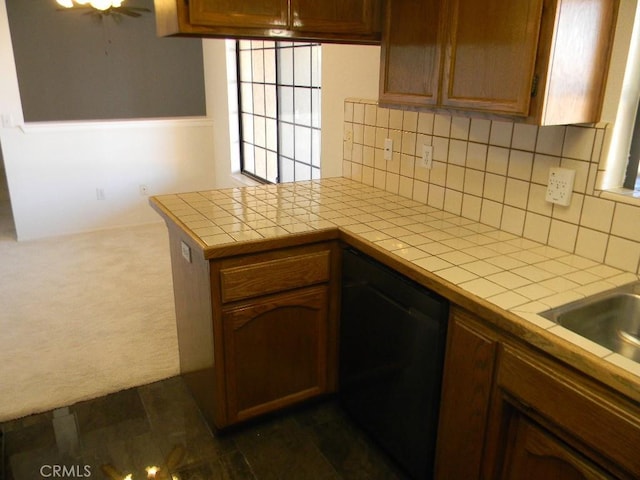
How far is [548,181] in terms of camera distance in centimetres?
176

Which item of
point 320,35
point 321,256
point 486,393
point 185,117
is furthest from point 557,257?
point 185,117

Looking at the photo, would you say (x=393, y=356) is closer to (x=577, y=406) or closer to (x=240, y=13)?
(x=577, y=406)

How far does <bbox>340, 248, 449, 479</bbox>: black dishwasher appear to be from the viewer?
162 centimetres

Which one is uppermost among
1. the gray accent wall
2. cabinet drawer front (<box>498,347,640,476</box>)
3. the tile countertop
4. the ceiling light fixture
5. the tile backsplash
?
the ceiling light fixture

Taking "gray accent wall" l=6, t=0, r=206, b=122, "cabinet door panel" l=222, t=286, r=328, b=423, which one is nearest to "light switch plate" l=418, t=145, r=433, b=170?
"cabinet door panel" l=222, t=286, r=328, b=423

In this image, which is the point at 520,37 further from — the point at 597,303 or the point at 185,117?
the point at 185,117

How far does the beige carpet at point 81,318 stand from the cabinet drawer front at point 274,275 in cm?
100

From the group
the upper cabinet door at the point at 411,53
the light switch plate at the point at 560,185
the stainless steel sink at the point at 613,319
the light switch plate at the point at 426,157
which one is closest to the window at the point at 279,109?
the light switch plate at the point at 426,157

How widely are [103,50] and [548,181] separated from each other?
4.14 meters

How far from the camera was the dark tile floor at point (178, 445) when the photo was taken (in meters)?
1.95

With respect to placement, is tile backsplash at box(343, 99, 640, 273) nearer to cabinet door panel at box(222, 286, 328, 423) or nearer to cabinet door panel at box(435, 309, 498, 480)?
cabinet door panel at box(435, 309, 498, 480)

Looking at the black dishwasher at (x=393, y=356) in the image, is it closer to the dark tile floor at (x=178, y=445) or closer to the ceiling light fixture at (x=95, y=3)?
the dark tile floor at (x=178, y=445)

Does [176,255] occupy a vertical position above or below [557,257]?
below

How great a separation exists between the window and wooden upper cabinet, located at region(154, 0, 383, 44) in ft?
4.90
